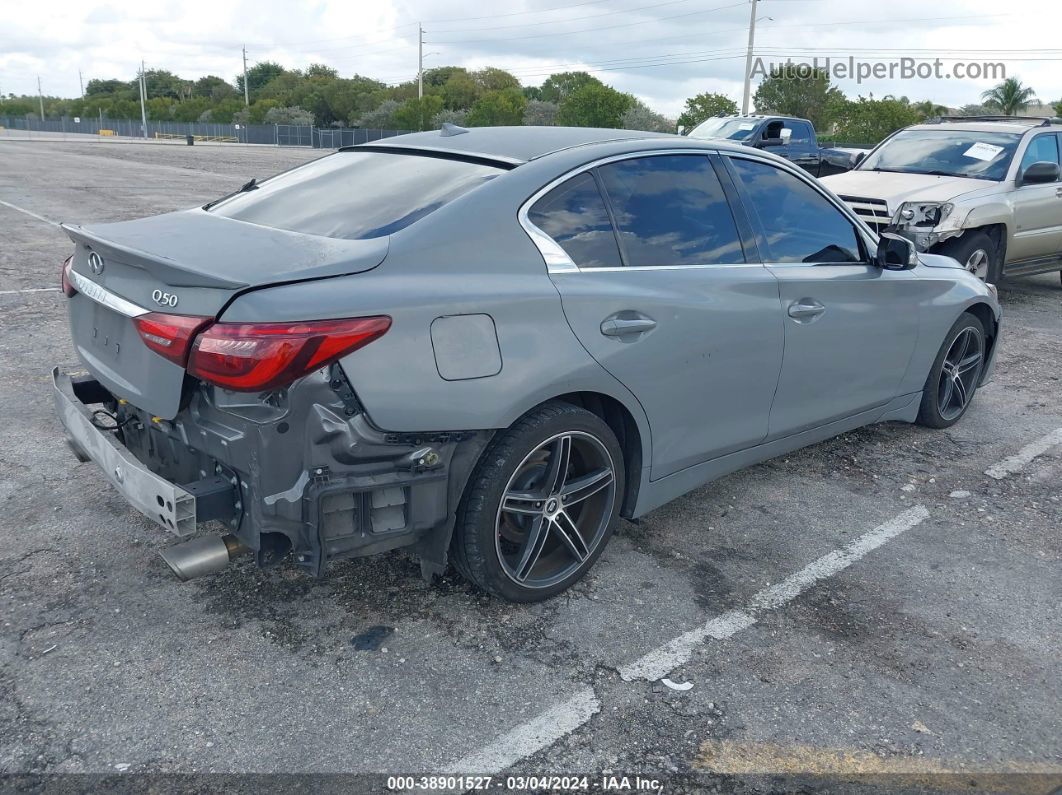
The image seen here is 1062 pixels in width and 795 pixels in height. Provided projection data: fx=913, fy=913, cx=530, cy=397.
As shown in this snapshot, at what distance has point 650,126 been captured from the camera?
60344 millimetres

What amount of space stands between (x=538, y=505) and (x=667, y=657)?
2.22 feet

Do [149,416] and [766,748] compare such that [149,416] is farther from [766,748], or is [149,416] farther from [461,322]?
[766,748]

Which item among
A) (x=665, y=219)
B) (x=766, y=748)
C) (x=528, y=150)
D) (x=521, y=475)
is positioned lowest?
(x=766, y=748)

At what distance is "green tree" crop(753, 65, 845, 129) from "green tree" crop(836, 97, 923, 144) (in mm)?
11551

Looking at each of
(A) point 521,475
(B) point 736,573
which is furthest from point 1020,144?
(A) point 521,475

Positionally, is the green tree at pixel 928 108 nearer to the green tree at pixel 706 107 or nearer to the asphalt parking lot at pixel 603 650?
the green tree at pixel 706 107

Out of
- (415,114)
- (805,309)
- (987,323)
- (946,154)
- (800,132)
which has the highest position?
(415,114)

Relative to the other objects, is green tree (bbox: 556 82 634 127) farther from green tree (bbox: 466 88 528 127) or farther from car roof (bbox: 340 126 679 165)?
car roof (bbox: 340 126 679 165)

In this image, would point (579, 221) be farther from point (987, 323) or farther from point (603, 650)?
point (987, 323)

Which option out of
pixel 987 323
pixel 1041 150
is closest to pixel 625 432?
pixel 987 323

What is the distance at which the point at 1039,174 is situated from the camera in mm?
8969

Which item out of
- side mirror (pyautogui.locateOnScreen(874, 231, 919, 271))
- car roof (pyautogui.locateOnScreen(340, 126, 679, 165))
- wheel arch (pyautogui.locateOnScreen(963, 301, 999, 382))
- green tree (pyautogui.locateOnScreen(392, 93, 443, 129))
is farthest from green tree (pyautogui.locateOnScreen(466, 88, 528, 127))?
car roof (pyautogui.locateOnScreen(340, 126, 679, 165))

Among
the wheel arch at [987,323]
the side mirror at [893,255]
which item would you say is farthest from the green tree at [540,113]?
the side mirror at [893,255]

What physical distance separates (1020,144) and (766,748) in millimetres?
8804
